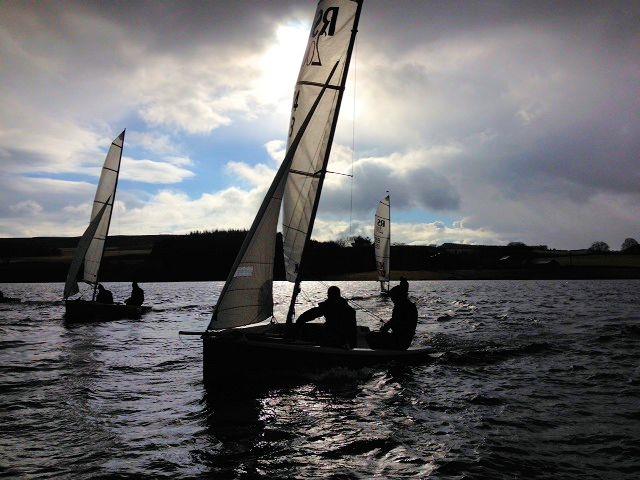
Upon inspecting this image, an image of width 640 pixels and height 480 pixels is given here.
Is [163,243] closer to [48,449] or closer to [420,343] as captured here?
[420,343]

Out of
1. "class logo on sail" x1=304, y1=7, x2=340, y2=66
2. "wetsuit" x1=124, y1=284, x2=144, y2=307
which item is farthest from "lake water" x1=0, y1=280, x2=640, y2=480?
"wetsuit" x1=124, y1=284, x2=144, y2=307

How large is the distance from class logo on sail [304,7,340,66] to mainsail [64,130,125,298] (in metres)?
19.8

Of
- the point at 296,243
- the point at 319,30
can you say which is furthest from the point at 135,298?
the point at 319,30

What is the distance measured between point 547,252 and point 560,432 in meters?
117

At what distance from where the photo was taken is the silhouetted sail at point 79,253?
28.3 metres

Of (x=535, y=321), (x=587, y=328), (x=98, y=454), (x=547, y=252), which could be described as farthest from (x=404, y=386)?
(x=547, y=252)

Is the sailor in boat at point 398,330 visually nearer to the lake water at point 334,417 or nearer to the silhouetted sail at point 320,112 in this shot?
the lake water at point 334,417

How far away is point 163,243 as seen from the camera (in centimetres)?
12388

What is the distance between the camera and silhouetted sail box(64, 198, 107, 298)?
2830 centimetres

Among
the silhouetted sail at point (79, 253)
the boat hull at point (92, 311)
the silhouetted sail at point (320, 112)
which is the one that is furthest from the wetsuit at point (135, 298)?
the silhouetted sail at point (320, 112)

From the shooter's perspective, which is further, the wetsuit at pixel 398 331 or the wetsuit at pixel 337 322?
the wetsuit at pixel 398 331

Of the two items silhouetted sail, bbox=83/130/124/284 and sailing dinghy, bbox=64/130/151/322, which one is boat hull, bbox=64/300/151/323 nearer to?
sailing dinghy, bbox=64/130/151/322

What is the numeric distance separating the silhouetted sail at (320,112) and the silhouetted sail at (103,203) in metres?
19.5

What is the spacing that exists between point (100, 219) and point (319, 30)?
20.9 meters
